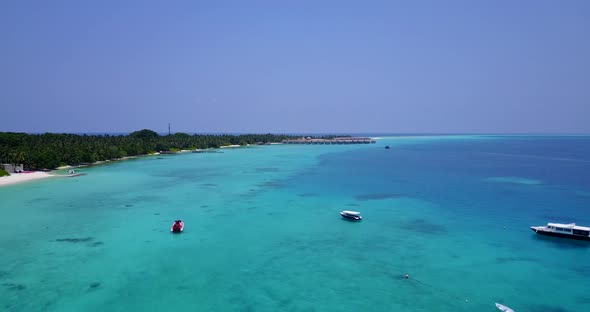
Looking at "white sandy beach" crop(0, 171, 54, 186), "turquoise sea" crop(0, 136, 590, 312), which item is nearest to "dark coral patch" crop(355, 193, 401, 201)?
"turquoise sea" crop(0, 136, 590, 312)

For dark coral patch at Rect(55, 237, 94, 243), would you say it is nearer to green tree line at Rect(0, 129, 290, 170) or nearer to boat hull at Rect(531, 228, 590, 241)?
boat hull at Rect(531, 228, 590, 241)

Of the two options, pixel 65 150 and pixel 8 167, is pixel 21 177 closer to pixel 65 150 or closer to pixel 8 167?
pixel 8 167

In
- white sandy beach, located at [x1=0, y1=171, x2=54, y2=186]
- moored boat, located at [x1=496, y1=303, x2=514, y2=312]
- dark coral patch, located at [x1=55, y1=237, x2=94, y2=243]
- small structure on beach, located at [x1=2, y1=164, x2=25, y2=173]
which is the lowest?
moored boat, located at [x1=496, y1=303, x2=514, y2=312]

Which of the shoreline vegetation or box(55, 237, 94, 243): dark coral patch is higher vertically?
the shoreline vegetation

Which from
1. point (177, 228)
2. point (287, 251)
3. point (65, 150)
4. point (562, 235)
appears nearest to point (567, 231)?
point (562, 235)

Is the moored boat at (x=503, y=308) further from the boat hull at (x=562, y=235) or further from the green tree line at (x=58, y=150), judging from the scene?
the green tree line at (x=58, y=150)

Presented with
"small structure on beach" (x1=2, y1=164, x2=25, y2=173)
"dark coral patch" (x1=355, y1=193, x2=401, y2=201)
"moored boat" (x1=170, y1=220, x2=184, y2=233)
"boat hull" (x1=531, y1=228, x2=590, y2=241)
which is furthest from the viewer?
"small structure on beach" (x1=2, y1=164, x2=25, y2=173)

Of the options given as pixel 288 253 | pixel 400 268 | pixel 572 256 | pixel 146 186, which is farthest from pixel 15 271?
pixel 572 256
